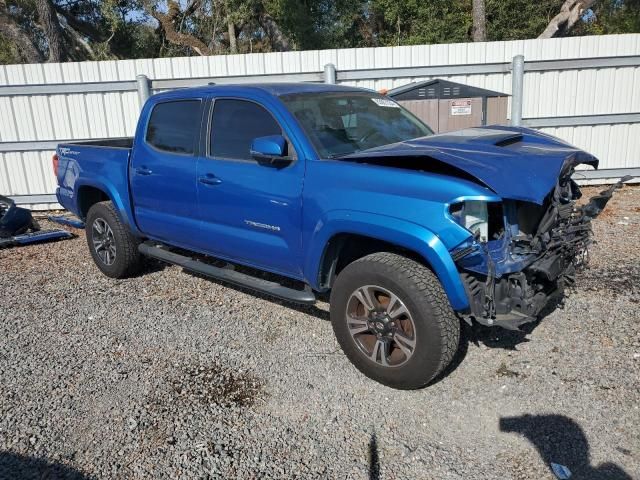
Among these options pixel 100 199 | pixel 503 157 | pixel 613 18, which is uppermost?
pixel 613 18

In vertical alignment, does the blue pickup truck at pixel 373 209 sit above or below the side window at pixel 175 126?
below

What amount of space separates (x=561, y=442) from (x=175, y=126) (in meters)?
3.89

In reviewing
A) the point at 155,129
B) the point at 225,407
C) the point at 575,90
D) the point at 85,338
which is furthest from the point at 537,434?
the point at 575,90

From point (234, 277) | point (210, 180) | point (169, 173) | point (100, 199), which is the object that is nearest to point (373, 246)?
point (234, 277)

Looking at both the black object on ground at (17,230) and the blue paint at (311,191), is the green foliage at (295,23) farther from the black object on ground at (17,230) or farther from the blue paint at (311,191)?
the blue paint at (311,191)

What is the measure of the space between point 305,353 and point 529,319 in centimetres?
164

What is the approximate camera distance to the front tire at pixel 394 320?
3238mm

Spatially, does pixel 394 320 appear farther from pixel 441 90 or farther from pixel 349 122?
pixel 441 90

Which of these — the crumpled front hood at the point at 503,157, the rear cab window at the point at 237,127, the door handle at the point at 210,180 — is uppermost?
the rear cab window at the point at 237,127

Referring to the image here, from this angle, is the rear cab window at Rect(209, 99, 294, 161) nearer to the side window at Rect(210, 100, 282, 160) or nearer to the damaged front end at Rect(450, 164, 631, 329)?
the side window at Rect(210, 100, 282, 160)

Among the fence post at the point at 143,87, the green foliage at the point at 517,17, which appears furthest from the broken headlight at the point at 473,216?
the green foliage at the point at 517,17

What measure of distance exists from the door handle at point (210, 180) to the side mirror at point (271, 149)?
509 mm

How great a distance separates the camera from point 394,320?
342cm

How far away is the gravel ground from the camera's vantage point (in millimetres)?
2891
